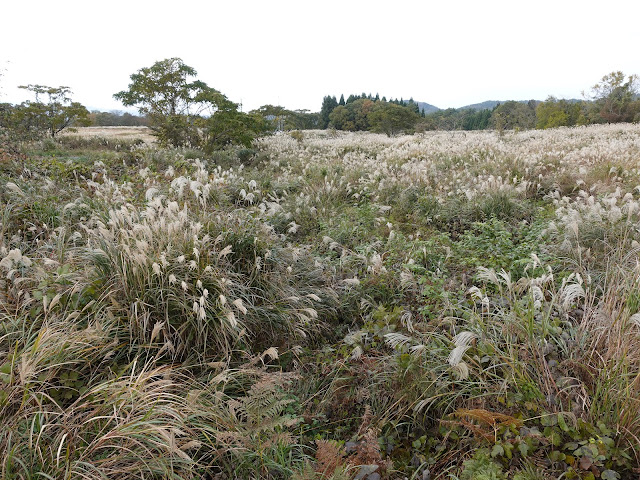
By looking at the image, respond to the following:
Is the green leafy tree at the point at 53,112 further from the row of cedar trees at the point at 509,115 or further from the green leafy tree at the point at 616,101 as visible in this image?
the green leafy tree at the point at 616,101

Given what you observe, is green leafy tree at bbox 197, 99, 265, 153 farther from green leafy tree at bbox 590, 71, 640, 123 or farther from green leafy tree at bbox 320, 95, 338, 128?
green leafy tree at bbox 320, 95, 338, 128

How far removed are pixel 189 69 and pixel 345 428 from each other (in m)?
14.1

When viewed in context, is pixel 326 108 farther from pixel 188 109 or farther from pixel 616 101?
pixel 188 109

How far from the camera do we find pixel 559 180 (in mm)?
6824

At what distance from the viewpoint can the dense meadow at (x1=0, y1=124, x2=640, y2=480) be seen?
1.86 m

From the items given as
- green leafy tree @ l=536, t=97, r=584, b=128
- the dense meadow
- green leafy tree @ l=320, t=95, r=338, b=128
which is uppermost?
green leafy tree @ l=320, t=95, r=338, b=128

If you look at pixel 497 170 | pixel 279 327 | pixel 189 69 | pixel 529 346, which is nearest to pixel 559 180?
pixel 497 170

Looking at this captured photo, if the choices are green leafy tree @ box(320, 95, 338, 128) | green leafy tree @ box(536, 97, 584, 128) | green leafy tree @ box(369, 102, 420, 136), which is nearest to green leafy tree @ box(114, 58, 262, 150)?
green leafy tree @ box(369, 102, 420, 136)

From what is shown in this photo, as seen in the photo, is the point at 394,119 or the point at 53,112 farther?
the point at 394,119

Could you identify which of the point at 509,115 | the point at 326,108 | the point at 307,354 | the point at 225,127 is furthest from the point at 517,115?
the point at 307,354

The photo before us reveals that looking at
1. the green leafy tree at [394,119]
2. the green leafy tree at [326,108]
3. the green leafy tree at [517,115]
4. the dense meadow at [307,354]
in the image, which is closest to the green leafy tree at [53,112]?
the dense meadow at [307,354]

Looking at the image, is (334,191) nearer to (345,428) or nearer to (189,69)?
(345,428)

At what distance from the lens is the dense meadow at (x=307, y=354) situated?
1.86 metres

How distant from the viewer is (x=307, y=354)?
324cm
